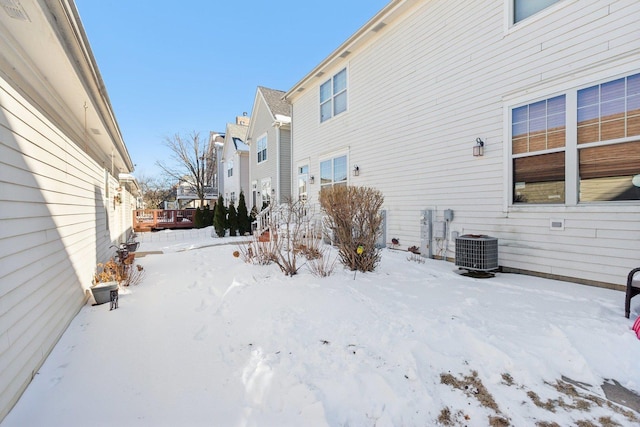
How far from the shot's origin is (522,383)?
2291 millimetres

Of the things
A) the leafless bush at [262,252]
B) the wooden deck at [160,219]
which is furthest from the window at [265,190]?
the leafless bush at [262,252]

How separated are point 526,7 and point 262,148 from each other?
520 inches

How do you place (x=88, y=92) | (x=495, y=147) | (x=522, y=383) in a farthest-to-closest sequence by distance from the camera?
(x=495, y=147) → (x=88, y=92) → (x=522, y=383)

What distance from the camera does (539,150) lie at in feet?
17.1

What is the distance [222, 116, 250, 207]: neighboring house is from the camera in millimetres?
20625

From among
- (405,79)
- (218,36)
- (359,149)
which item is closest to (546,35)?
(405,79)

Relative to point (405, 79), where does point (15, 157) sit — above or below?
below

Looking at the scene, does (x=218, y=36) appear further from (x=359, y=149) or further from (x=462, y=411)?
(x=462, y=411)

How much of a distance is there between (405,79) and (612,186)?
485cm

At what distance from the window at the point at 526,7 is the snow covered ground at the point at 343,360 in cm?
456

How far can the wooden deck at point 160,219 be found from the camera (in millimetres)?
16703

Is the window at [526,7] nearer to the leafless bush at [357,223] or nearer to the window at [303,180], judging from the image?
the leafless bush at [357,223]

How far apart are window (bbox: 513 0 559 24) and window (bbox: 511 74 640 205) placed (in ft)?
5.18

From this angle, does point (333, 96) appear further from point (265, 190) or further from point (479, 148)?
point (265, 190)
